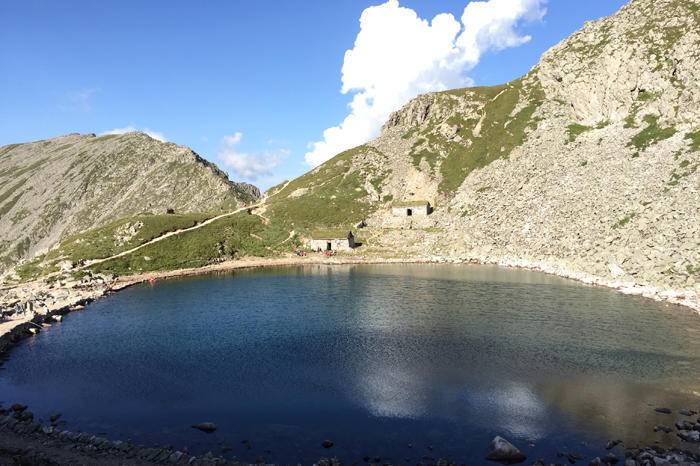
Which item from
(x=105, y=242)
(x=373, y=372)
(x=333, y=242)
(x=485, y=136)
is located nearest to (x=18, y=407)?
(x=373, y=372)

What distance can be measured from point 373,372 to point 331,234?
274ft

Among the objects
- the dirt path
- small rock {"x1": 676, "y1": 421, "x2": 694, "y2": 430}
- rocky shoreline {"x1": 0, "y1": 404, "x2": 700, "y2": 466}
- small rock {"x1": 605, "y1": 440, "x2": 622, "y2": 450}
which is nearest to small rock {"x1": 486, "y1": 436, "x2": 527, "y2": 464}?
rocky shoreline {"x1": 0, "y1": 404, "x2": 700, "y2": 466}

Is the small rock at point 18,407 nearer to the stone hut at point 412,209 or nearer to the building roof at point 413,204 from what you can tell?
the stone hut at point 412,209

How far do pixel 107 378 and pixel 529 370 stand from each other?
42.9 metres

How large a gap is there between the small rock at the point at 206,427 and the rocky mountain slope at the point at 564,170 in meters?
69.7

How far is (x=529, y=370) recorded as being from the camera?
143 feet

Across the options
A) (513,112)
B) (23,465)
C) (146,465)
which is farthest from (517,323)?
(513,112)

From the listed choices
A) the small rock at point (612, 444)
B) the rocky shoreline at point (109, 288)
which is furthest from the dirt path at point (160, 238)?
the small rock at point (612, 444)

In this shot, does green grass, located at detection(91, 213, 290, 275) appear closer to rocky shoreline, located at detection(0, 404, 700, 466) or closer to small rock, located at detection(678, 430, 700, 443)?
rocky shoreline, located at detection(0, 404, 700, 466)

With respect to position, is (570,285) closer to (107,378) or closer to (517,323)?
(517,323)

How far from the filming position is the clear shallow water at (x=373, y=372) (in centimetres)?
3328

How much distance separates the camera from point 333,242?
409 ft

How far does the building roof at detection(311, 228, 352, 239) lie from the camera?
124438 mm

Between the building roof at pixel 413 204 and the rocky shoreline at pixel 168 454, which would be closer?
the rocky shoreline at pixel 168 454
